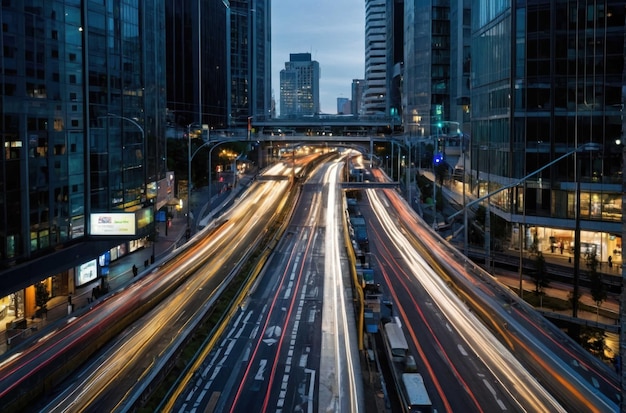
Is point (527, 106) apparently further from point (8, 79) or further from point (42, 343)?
point (42, 343)

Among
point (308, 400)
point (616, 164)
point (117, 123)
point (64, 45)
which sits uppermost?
point (64, 45)

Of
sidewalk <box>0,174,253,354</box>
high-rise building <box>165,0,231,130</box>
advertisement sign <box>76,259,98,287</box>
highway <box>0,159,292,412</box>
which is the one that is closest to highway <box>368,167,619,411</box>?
highway <box>0,159,292,412</box>

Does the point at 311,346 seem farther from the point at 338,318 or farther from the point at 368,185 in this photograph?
the point at 368,185

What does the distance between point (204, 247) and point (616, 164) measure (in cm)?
3449

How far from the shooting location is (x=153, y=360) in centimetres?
2564

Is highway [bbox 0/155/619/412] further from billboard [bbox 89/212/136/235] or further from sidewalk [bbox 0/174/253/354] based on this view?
billboard [bbox 89/212/136/235]

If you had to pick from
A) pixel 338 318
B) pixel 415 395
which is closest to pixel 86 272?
pixel 338 318

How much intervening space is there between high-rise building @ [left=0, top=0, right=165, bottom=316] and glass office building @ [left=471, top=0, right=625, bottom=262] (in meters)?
32.2

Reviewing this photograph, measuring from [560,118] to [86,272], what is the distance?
1643 inches

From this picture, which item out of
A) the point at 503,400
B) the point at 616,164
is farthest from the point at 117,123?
the point at 616,164

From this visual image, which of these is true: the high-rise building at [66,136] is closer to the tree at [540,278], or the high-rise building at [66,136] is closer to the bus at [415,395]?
the bus at [415,395]

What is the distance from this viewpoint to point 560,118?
57.7m

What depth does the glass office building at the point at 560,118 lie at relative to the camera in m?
54.0

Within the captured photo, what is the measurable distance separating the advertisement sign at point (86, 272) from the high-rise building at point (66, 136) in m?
0.14
